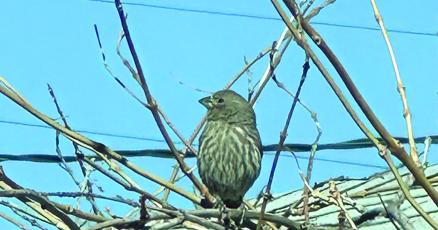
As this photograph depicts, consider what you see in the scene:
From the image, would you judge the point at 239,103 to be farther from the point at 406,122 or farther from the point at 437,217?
the point at 406,122

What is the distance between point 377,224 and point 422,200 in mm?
A: 338

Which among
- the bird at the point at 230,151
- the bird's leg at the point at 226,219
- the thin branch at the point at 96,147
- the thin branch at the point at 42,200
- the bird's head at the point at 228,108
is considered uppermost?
the bird's head at the point at 228,108

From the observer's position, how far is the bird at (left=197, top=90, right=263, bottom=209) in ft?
18.3

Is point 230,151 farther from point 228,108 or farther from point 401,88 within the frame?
point 401,88

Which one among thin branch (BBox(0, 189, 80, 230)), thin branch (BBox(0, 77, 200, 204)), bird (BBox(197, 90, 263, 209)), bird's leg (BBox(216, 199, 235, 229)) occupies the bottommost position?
thin branch (BBox(0, 189, 80, 230))

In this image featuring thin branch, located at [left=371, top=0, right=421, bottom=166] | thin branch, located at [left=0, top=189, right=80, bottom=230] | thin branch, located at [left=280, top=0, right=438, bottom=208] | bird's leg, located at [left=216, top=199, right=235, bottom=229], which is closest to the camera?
thin branch, located at [left=280, top=0, right=438, bottom=208]

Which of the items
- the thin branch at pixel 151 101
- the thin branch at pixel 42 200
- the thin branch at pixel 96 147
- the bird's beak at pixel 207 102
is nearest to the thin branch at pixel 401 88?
the thin branch at pixel 151 101

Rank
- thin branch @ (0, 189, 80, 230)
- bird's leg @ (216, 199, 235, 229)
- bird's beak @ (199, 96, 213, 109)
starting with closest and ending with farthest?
thin branch @ (0, 189, 80, 230), bird's leg @ (216, 199, 235, 229), bird's beak @ (199, 96, 213, 109)

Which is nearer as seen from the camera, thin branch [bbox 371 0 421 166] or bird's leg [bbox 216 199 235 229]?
thin branch [bbox 371 0 421 166]

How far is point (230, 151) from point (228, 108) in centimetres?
26

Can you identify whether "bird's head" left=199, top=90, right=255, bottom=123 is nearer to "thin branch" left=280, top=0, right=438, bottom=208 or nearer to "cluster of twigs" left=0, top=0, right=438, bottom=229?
"cluster of twigs" left=0, top=0, right=438, bottom=229

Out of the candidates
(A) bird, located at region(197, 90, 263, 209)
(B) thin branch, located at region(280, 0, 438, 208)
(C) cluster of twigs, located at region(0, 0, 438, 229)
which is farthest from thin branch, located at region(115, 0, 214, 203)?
(A) bird, located at region(197, 90, 263, 209)

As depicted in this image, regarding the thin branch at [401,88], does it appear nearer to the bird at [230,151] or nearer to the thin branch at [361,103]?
the thin branch at [361,103]

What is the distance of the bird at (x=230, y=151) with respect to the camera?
557 centimetres
